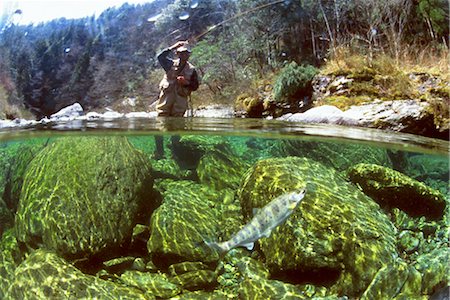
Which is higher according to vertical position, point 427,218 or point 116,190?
point 116,190

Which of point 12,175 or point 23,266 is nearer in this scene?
point 23,266

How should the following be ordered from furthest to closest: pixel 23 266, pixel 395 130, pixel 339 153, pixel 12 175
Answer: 1. pixel 12 175
2. pixel 339 153
3. pixel 23 266
4. pixel 395 130

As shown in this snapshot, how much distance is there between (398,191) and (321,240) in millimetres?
1349

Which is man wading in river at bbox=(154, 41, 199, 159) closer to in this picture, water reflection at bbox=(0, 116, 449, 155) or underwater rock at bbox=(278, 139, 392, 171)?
water reflection at bbox=(0, 116, 449, 155)

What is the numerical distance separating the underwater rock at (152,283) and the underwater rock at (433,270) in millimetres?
2598

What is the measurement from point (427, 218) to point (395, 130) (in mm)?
1879

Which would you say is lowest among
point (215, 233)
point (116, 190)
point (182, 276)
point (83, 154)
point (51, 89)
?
point (182, 276)

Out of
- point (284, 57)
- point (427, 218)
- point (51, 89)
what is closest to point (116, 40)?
point (51, 89)

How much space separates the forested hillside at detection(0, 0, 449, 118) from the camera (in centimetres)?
372

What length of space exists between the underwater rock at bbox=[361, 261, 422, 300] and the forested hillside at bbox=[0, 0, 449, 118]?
7.15 feet

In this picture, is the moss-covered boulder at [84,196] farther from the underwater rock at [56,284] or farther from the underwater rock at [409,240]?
the underwater rock at [409,240]

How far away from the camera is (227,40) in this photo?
3.73 metres

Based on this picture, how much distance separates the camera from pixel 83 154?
17.4 ft

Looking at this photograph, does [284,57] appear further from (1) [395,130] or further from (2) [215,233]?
(2) [215,233]
